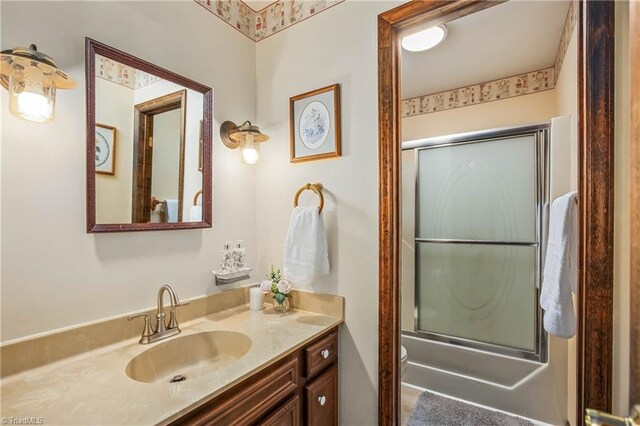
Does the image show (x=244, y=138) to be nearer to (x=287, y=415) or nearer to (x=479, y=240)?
(x=287, y=415)

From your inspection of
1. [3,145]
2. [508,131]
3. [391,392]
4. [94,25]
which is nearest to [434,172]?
[508,131]

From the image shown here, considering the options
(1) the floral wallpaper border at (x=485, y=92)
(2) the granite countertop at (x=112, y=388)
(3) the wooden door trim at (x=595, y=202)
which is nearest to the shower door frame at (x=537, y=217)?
(1) the floral wallpaper border at (x=485, y=92)

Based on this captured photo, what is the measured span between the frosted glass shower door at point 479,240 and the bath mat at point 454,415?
43 centimetres

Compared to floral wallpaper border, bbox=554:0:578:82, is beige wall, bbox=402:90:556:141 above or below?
below

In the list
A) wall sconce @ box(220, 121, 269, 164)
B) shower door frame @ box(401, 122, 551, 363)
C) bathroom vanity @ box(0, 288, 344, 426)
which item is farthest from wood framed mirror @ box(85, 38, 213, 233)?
shower door frame @ box(401, 122, 551, 363)

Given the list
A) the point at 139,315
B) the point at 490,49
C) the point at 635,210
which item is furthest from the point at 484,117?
the point at 139,315

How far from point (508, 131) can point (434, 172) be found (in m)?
0.55

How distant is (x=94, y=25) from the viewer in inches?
42.5

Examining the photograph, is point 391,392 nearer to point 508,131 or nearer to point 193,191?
point 193,191

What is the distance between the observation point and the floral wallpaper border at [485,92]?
6.68ft

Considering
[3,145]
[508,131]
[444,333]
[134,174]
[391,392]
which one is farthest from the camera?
[444,333]

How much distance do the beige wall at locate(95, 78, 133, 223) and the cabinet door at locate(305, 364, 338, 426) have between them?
3.42ft

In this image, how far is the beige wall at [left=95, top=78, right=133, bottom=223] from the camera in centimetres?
109

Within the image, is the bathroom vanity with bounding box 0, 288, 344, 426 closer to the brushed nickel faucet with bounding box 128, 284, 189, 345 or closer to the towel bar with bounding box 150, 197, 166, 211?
the brushed nickel faucet with bounding box 128, 284, 189, 345
